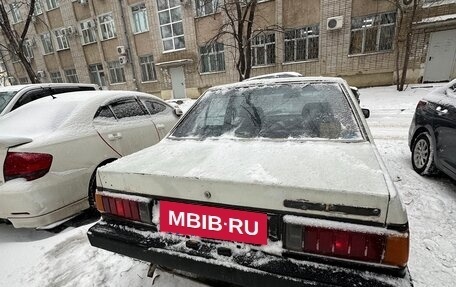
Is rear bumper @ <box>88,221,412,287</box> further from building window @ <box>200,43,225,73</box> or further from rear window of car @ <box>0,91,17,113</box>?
building window @ <box>200,43,225,73</box>

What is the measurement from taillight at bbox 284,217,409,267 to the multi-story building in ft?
39.6

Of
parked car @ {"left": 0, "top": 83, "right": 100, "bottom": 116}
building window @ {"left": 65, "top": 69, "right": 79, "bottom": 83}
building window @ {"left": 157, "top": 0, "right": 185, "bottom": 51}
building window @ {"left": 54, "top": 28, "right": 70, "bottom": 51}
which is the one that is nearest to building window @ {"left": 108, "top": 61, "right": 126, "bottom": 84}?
building window @ {"left": 65, "top": 69, "right": 79, "bottom": 83}

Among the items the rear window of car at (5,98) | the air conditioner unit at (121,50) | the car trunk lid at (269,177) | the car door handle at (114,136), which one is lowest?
the car door handle at (114,136)

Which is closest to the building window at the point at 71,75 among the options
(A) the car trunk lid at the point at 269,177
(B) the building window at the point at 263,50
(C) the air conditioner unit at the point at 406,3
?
(B) the building window at the point at 263,50

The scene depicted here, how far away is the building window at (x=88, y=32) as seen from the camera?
702 inches

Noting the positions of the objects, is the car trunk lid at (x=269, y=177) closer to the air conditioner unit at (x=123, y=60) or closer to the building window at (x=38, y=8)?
the air conditioner unit at (x=123, y=60)

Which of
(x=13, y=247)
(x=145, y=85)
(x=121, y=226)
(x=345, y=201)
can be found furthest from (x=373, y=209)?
(x=145, y=85)

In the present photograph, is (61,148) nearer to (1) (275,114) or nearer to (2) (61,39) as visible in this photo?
(1) (275,114)

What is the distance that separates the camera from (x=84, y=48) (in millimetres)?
18844

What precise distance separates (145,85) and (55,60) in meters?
9.66

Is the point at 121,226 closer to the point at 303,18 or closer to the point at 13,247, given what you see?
the point at 13,247

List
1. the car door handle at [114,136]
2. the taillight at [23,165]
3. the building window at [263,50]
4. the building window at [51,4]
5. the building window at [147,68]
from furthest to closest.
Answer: the building window at [51,4], the building window at [147,68], the building window at [263,50], the car door handle at [114,136], the taillight at [23,165]

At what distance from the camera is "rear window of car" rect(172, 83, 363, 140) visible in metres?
1.79

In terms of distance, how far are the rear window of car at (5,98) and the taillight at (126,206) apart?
373 cm
